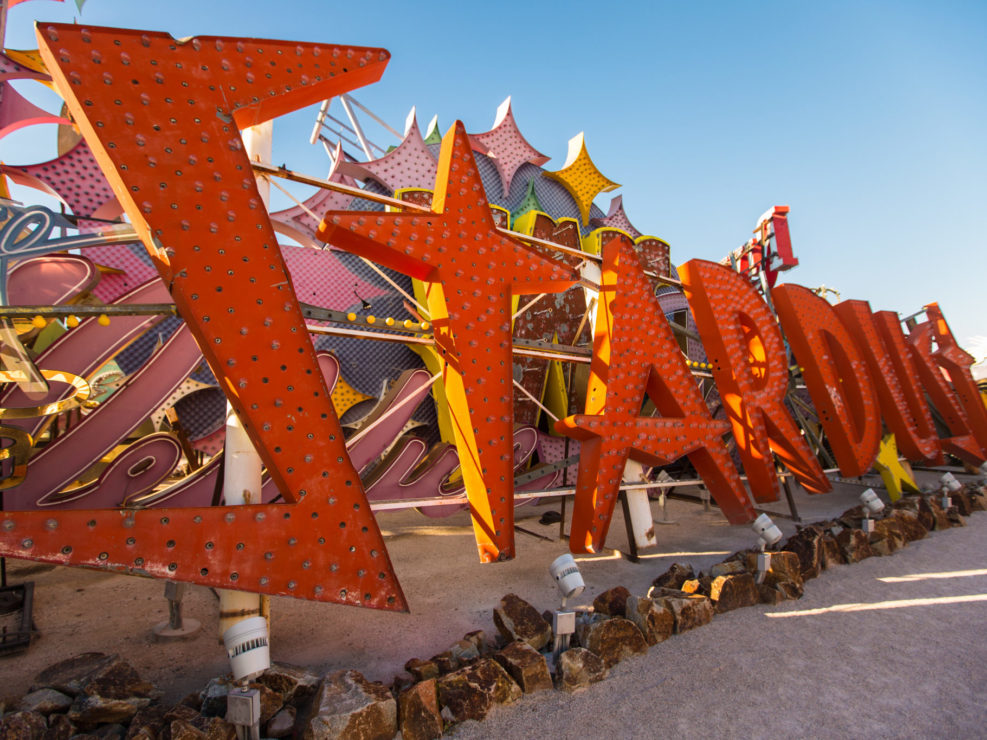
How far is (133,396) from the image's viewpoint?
4.04 metres

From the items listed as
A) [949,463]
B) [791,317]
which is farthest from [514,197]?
[949,463]

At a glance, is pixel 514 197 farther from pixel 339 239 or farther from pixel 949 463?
pixel 949 463

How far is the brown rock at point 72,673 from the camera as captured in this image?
8.83 ft

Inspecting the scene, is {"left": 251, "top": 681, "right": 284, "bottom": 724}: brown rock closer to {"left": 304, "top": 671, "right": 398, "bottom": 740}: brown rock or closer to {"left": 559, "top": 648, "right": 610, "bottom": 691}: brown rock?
{"left": 304, "top": 671, "right": 398, "bottom": 740}: brown rock

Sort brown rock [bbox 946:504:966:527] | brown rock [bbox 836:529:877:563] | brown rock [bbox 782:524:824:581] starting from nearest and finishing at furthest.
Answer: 1. brown rock [bbox 782:524:824:581]
2. brown rock [bbox 836:529:877:563]
3. brown rock [bbox 946:504:966:527]

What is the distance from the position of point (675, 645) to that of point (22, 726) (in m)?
3.86

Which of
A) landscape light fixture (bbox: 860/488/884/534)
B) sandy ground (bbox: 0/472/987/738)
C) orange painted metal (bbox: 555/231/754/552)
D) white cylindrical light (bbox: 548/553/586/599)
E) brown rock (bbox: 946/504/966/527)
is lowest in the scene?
sandy ground (bbox: 0/472/987/738)

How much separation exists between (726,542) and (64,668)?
276 inches

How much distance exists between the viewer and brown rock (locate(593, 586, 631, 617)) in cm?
415

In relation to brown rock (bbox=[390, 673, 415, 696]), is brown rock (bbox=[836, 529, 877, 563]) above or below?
above

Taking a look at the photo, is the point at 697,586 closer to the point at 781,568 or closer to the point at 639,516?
the point at 781,568

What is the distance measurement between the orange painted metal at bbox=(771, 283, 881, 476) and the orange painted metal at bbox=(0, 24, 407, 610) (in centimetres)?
764

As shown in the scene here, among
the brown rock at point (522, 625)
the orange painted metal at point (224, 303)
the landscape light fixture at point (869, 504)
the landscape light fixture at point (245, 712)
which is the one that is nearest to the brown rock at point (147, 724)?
the landscape light fixture at point (245, 712)

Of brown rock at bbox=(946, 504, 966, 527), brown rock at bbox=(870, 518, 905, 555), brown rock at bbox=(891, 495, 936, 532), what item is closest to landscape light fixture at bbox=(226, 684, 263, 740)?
brown rock at bbox=(870, 518, 905, 555)
